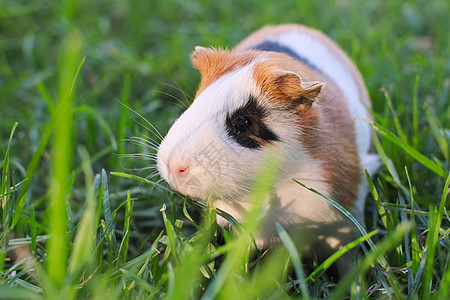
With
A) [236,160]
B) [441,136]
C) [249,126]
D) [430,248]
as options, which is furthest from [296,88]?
[441,136]

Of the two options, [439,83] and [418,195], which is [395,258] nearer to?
[418,195]

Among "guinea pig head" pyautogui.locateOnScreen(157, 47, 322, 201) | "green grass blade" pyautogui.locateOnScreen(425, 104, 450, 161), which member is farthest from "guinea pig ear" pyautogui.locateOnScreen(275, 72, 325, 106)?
"green grass blade" pyautogui.locateOnScreen(425, 104, 450, 161)

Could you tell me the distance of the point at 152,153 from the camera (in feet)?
10.3

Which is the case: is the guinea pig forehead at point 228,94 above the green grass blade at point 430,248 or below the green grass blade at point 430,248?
above

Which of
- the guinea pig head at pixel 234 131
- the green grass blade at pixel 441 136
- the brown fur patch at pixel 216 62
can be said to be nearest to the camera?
the guinea pig head at pixel 234 131

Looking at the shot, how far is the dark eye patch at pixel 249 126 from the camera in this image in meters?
2.05

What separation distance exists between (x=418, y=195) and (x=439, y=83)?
133cm

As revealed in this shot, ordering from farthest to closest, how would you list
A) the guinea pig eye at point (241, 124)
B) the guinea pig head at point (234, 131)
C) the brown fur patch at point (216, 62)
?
1. the brown fur patch at point (216, 62)
2. the guinea pig eye at point (241, 124)
3. the guinea pig head at point (234, 131)

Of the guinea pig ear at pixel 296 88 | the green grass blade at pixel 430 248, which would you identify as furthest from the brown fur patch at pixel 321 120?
the green grass blade at pixel 430 248

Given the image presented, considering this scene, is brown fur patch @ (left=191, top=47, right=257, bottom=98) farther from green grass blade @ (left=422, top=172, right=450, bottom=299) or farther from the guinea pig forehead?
green grass blade @ (left=422, top=172, right=450, bottom=299)

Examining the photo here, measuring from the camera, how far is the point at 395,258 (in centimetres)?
221

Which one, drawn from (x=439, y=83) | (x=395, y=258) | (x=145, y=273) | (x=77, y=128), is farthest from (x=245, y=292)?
(x=439, y=83)

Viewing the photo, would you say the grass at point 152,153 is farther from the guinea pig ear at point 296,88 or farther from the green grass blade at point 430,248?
the guinea pig ear at point 296,88

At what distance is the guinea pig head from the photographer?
6.45 feet
